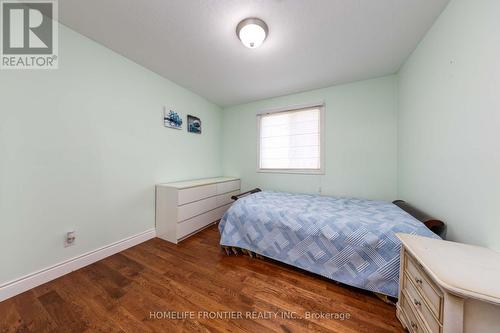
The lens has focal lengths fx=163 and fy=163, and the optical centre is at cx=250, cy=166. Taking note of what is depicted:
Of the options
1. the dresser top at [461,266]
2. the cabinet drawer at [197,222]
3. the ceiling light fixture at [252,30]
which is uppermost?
the ceiling light fixture at [252,30]

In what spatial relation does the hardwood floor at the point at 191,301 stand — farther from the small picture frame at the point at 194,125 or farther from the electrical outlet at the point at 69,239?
the small picture frame at the point at 194,125

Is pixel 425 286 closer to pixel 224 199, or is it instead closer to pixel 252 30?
pixel 252 30

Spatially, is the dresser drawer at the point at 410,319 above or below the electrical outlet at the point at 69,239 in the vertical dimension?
below

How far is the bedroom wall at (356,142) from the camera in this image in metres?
2.43

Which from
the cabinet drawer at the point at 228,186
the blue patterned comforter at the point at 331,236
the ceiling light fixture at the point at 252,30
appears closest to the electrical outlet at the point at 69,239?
the blue patterned comforter at the point at 331,236

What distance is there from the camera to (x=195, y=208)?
2.48m

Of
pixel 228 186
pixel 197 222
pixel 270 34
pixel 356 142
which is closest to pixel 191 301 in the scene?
pixel 197 222

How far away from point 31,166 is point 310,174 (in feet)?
11.0

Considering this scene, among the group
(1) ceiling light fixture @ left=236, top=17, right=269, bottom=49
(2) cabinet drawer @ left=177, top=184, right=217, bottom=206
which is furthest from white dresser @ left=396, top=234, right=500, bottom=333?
(2) cabinet drawer @ left=177, top=184, right=217, bottom=206

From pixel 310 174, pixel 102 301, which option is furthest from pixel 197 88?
pixel 102 301

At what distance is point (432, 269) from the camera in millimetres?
781

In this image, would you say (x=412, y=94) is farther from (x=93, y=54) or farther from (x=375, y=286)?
(x=93, y=54)

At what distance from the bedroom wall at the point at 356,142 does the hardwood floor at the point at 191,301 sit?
1.59m

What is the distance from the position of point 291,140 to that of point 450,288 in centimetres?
264
